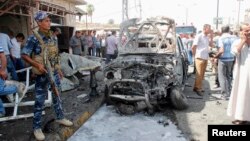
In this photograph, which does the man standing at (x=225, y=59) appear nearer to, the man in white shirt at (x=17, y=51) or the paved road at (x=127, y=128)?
the paved road at (x=127, y=128)

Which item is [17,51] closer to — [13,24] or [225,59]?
[13,24]

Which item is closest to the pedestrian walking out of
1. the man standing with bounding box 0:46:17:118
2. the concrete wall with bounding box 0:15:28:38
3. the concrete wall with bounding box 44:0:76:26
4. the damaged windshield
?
the damaged windshield

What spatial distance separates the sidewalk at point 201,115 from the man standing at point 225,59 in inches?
15.9

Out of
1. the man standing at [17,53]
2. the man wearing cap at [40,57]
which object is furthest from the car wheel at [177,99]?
the man standing at [17,53]

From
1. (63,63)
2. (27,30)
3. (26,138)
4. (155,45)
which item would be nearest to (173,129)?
(26,138)

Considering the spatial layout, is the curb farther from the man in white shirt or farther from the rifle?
the man in white shirt

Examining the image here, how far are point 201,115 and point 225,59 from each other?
1.88 meters

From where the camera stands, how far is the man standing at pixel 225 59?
23.9ft

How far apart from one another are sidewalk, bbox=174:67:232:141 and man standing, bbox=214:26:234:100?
0.40 metres

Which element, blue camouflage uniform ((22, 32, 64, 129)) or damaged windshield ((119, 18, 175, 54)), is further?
damaged windshield ((119, 18, 175, 54))

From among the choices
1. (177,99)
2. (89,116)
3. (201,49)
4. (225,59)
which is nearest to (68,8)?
(201,49)

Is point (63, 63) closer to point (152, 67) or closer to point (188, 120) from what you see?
point (152, 67)

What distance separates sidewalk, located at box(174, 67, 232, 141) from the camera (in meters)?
5.22

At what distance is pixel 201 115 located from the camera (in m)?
6.17
